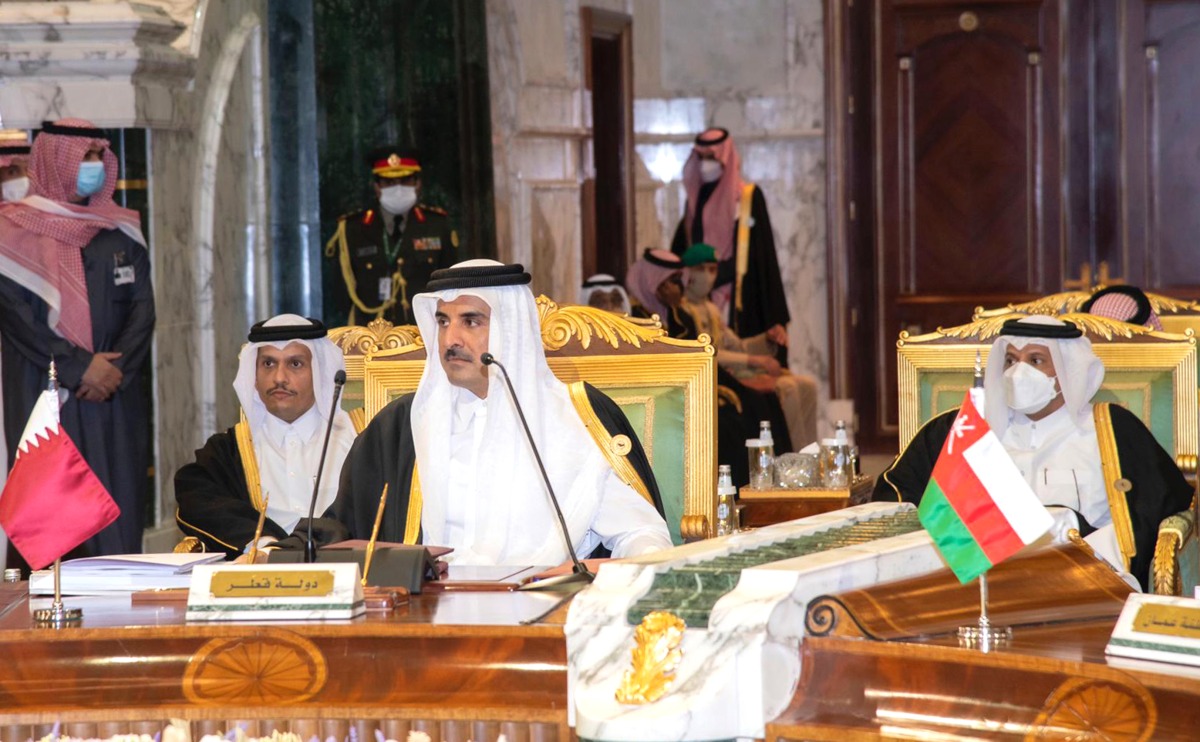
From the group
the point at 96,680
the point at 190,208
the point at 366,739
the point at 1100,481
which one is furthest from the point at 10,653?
the point at 190,208

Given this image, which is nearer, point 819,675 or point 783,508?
point 819,675

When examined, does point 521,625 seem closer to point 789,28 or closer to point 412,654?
point 412,654

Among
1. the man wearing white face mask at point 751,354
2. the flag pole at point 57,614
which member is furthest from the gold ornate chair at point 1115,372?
the man wearing white face mask at point 751,354

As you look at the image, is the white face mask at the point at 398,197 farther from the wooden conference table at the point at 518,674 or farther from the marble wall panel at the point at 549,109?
the wooden conference table at the point at 518,674

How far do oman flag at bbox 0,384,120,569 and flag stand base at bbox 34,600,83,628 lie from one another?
5.0 inches

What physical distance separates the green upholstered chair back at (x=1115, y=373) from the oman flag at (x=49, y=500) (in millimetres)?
2490

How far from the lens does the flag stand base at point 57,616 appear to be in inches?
102

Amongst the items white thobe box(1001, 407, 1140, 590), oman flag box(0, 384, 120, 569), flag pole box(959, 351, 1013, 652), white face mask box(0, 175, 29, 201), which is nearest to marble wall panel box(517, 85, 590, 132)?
white face mask box(0, 175, 29, 201)

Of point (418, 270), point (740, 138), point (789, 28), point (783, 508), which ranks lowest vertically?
point (783, 508)

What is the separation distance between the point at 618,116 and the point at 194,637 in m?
8.21

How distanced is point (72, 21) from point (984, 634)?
5136 mm

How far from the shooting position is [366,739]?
89.9 inches

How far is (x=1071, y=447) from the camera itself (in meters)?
4.46

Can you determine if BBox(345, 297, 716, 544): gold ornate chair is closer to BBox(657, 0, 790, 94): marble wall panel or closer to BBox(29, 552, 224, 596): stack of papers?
BBox(29, 552, 224, 596): stack of papers
